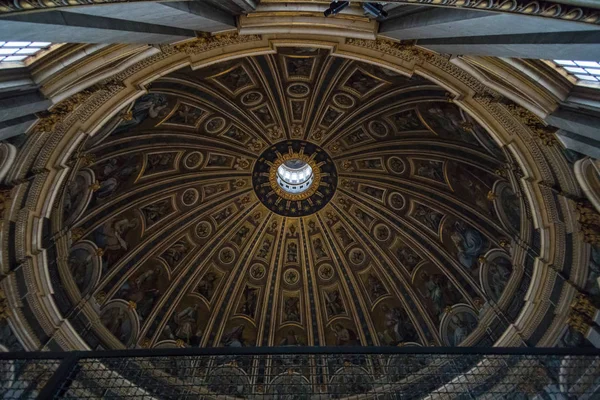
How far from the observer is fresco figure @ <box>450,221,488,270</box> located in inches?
683

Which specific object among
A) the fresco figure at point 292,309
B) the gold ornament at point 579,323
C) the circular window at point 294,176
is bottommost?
the gold ornament at point 579,323

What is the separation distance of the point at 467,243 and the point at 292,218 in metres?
9.46

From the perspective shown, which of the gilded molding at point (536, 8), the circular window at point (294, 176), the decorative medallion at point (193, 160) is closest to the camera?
the gilded molding at point (536, 8)

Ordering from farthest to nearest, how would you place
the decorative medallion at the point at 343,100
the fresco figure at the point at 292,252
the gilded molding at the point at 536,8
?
1. the fresco figure at the point at 292,252
2. the decorative medallion at the point at 343,100
3. the gilded molding at the point at 536,8

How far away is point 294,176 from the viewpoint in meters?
25.0

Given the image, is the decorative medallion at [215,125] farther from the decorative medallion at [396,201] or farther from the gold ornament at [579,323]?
the gold ornament at [579,323]

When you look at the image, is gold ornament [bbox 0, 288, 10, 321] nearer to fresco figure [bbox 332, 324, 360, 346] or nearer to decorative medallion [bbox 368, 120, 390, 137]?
fresco figure [bbox 332, 324, 360, 346]

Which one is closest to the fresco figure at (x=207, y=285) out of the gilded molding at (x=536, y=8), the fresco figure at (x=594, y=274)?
the fresco figure at (x=594, y=274)

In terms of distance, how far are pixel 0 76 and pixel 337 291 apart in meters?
18.6

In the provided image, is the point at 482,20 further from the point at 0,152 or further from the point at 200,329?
the point at 200,329

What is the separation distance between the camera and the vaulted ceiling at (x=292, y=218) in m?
15.3

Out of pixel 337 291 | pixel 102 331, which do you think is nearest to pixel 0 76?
pixel 102 331

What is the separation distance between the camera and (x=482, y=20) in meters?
5.74

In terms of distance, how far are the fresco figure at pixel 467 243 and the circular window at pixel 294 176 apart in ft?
27.3
